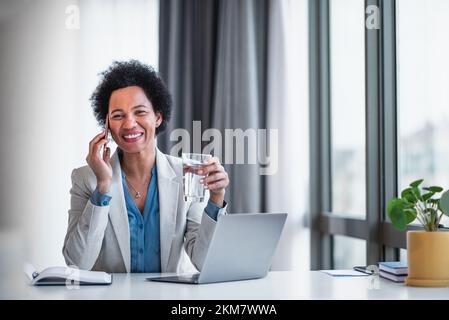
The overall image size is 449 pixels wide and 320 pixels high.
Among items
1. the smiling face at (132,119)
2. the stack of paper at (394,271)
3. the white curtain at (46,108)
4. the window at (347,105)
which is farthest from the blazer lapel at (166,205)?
the white curtain at (46,108)

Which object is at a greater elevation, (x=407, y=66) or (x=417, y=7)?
(x=417, y=7)

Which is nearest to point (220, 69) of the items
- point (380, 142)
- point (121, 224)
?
point (380, 142)

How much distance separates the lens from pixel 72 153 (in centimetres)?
370

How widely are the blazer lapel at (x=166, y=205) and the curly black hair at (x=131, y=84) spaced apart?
0.29 m

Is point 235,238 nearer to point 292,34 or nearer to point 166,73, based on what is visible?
point 292,34

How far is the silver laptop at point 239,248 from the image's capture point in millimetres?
1657

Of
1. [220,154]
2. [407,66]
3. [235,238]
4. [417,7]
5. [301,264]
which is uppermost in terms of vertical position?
[417,7]

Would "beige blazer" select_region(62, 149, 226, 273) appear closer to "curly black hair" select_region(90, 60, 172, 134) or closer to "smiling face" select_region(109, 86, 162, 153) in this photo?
"smiling face" select_region(109, 86, 162, 153)

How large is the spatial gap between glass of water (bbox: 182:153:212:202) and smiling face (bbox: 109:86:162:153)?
0.47 meters

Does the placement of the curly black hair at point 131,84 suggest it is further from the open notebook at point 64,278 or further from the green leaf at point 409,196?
the green leaf at point 409,196

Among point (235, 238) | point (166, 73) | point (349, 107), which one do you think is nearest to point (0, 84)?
point (166, 73)

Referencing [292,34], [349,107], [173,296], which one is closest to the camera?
[173,296]

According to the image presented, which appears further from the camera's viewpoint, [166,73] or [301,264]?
[166,73]

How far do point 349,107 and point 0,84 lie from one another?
6.37 feet
